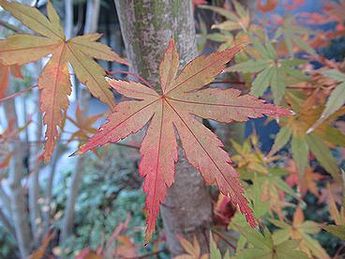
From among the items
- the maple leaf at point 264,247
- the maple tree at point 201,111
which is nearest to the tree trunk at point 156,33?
the maple tree at point 201,111

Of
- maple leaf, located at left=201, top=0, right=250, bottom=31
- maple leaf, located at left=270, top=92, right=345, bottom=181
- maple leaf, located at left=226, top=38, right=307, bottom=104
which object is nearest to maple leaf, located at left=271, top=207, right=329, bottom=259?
maple leaf, located at left=270, top=92, right=345, bottom=181

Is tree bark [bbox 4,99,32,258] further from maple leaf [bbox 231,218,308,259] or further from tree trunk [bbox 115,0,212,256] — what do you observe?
maple leaf [bbox 231,218,308,259]

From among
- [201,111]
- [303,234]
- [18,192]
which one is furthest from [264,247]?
[18,192]

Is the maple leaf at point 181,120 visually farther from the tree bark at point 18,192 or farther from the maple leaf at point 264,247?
the tree bark at point 18,192

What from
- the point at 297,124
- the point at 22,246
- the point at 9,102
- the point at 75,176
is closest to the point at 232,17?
the point at 297,124

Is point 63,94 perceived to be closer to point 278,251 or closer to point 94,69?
point 94,69

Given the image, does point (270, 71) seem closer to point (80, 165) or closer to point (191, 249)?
point (191, 249)
